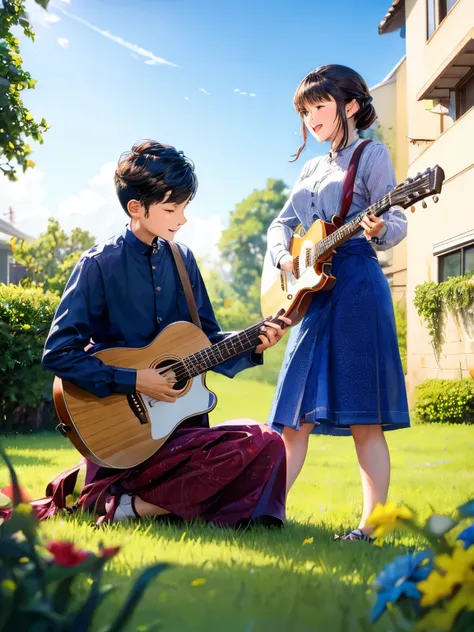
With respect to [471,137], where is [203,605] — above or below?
below

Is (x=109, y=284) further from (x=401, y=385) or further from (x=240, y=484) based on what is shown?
(x=401, y=385)

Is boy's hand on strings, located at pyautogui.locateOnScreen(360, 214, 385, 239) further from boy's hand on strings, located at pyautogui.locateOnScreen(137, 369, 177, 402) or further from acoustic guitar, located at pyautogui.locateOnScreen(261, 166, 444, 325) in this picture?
boy's hand on strings, located at pyautogui.locateOnScreen(137, 369, 177, 402)

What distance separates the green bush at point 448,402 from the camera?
27.3 ft

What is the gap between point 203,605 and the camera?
189cm

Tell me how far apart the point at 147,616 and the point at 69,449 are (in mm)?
4709

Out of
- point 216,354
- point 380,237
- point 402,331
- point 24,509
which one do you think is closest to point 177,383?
point 216,354

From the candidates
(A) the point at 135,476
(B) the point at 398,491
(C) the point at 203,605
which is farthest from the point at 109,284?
(B) the point at 398,491

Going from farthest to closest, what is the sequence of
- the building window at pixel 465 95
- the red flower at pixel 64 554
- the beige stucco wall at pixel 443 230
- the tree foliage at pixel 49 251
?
the tree foliage at pixel 49 251 < the building window at pixel 465 95 < the beige stucco wall at pixel 443 230 < the red flower at pixel 64 554

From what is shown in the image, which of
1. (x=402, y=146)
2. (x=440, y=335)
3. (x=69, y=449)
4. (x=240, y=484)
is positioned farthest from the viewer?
(x=402, y=146)

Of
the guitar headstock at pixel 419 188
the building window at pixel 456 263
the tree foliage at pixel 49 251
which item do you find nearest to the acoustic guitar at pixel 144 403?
the guitar headstock at pixel 419 188

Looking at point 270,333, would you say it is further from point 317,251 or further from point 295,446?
point 295,446

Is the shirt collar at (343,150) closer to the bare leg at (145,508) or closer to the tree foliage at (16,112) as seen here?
the bare leg at (145,508)

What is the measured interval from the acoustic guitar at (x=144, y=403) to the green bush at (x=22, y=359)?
14.8ft

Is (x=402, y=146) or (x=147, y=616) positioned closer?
(x=147, y=616)
